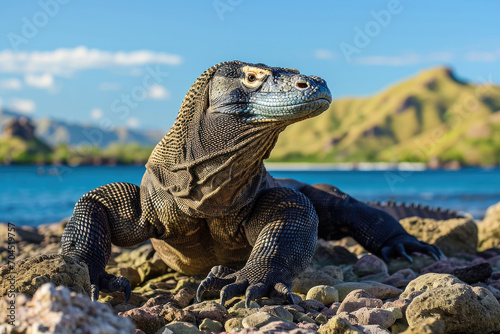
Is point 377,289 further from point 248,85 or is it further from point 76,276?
point 76,276

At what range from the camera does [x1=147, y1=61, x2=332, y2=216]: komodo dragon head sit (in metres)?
5.24

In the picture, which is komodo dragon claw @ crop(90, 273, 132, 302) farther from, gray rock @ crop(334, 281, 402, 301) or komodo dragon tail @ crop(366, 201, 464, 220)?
komodo dragon tail @ crop(366, 201, 464, 220)

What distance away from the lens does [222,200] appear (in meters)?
5.91

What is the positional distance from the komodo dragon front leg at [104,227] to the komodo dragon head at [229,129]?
524 mm

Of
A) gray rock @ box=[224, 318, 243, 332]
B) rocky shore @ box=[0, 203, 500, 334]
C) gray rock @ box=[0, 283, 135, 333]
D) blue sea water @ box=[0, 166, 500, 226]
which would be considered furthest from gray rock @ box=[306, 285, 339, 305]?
blue sea water @ box=[0, 166, 500, 226]

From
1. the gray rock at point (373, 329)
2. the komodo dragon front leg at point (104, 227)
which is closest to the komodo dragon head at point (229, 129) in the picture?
the komodo dragon front leg at point (104, 227)

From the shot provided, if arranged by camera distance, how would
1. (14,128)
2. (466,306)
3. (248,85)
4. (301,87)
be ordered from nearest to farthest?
(466,306) < (301,87) < (248,85) < (14,128)

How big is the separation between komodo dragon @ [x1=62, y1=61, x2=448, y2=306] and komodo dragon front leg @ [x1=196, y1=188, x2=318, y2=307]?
0.03 ft

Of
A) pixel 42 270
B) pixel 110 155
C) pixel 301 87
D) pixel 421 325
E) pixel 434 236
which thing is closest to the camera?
pixel 421 325

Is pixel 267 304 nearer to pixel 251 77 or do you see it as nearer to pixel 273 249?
pixel 273 249

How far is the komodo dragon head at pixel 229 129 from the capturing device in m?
5.24

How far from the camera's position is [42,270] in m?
4.65

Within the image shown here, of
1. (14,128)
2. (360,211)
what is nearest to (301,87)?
(360,211)

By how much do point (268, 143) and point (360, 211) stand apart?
10.8 ft
